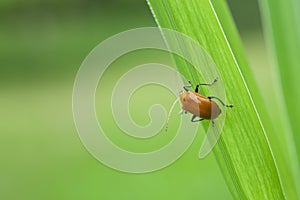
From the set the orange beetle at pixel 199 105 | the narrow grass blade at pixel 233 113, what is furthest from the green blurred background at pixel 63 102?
the narrow grass blade at pixel 233 113

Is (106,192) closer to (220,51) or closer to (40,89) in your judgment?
(40,89)

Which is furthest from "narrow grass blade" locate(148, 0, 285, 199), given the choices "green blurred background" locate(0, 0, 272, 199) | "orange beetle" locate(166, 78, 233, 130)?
"green blurred background" locate(0, 0, 272, 199)

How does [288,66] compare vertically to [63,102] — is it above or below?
below

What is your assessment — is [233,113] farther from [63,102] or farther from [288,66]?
[63,102]

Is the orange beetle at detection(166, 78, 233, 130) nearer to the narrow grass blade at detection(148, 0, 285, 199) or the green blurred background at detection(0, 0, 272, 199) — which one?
the narrow grass blade at detection(148, 0, 285, 199)

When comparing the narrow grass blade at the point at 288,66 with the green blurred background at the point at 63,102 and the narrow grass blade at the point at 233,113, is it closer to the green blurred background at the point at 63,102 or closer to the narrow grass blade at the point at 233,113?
the narrow grass blade at the point at 233,113

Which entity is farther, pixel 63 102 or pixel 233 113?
pixel 63 102

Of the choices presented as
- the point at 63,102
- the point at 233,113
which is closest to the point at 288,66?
the point at 233,113
